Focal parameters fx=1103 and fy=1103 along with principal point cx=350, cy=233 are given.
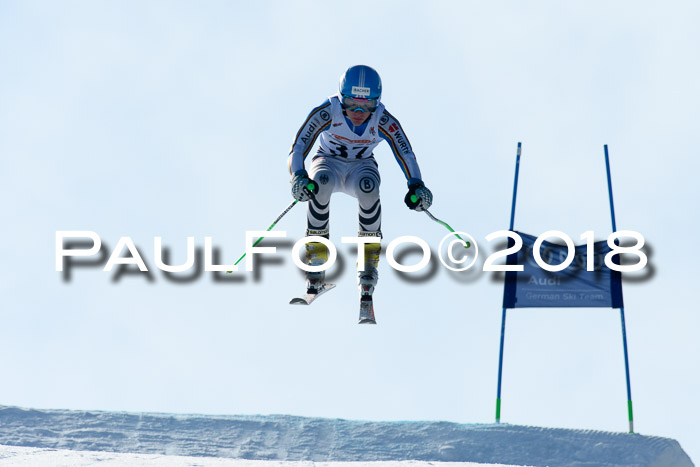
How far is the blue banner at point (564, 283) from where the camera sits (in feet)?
37.1

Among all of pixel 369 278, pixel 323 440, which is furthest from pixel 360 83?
pixel 323 440

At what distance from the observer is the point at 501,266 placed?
437 inches

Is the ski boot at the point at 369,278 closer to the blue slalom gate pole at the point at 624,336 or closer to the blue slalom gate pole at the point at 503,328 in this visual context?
the blue slalom gate pole at the point at 503,328

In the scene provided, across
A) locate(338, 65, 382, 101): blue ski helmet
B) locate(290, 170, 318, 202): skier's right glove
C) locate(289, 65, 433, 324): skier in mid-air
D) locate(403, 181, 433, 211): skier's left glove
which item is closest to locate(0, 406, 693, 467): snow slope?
locate(289, 65, 433, 324): skier in mid-air

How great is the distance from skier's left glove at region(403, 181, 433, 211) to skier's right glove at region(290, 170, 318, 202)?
922 mm

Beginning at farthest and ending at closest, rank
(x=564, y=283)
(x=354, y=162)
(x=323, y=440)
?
(x=564, y=283), (x=323, y=440), (x=354, y=162)

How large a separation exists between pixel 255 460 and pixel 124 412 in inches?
69.3

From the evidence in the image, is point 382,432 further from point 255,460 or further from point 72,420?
point 72,420

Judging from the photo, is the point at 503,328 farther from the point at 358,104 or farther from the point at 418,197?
the point at 358,104

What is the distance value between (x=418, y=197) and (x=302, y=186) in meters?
1.10

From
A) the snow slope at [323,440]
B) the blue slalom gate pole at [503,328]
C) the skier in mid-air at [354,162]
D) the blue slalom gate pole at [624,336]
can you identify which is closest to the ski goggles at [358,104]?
the skier in mid-air at [354,162]

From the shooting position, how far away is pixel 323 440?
10727mm

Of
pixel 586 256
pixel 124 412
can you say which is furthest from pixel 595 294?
pixel 124 412

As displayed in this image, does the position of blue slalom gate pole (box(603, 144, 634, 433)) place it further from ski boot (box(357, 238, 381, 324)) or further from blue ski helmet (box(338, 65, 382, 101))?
blue ski helmet (box(338, 65, 382, 101))
